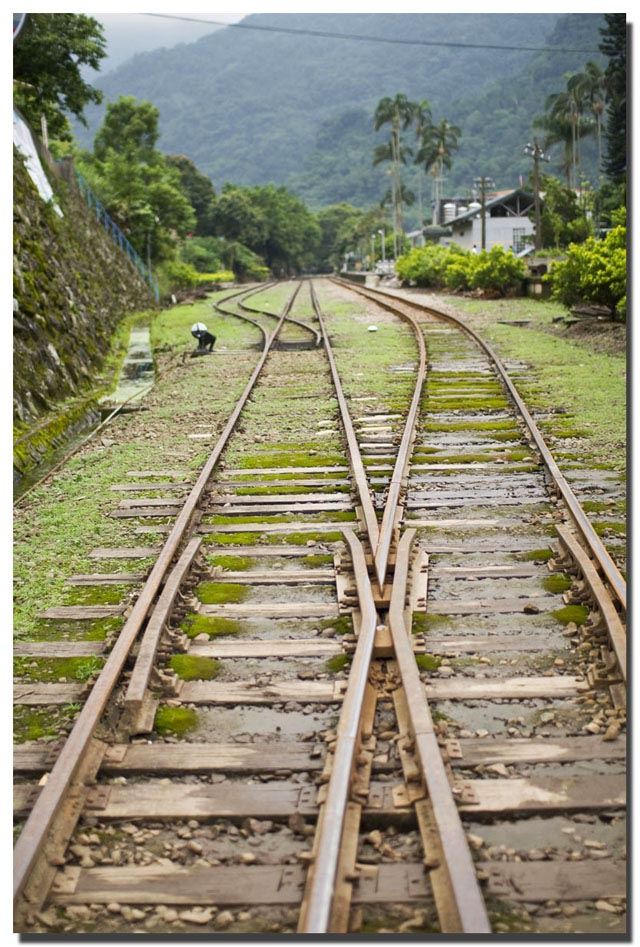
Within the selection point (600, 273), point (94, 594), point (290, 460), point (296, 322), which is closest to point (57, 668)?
point (94, 594)

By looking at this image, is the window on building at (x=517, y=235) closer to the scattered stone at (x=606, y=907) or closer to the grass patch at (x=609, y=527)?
the grass patch at (x=609, y=527)

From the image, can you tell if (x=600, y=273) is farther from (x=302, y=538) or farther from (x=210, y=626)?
(x=210, y=626)

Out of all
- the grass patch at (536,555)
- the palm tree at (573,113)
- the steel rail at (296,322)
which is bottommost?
the grass patch at (536,555)

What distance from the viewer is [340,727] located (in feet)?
13.5

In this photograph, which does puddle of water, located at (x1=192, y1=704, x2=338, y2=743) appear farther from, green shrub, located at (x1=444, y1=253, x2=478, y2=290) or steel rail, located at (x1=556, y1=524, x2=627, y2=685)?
green shrub, located at (x1=444, y1=253, x2=478, y2=290)

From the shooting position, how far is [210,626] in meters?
5.60

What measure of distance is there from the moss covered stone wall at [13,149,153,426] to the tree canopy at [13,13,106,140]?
145 inches

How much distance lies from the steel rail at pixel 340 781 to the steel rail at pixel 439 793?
6.3 inches

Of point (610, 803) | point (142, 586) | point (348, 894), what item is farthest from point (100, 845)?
point (142, 586)

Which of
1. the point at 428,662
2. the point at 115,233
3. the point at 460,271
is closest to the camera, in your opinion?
the point at 428,662

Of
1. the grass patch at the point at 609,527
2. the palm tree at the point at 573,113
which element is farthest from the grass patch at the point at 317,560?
the palm tree at the point at 573,113

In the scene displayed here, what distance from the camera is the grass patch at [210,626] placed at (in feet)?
18.1

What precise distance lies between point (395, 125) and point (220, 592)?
3337 inches

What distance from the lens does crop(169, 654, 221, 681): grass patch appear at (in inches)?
196
